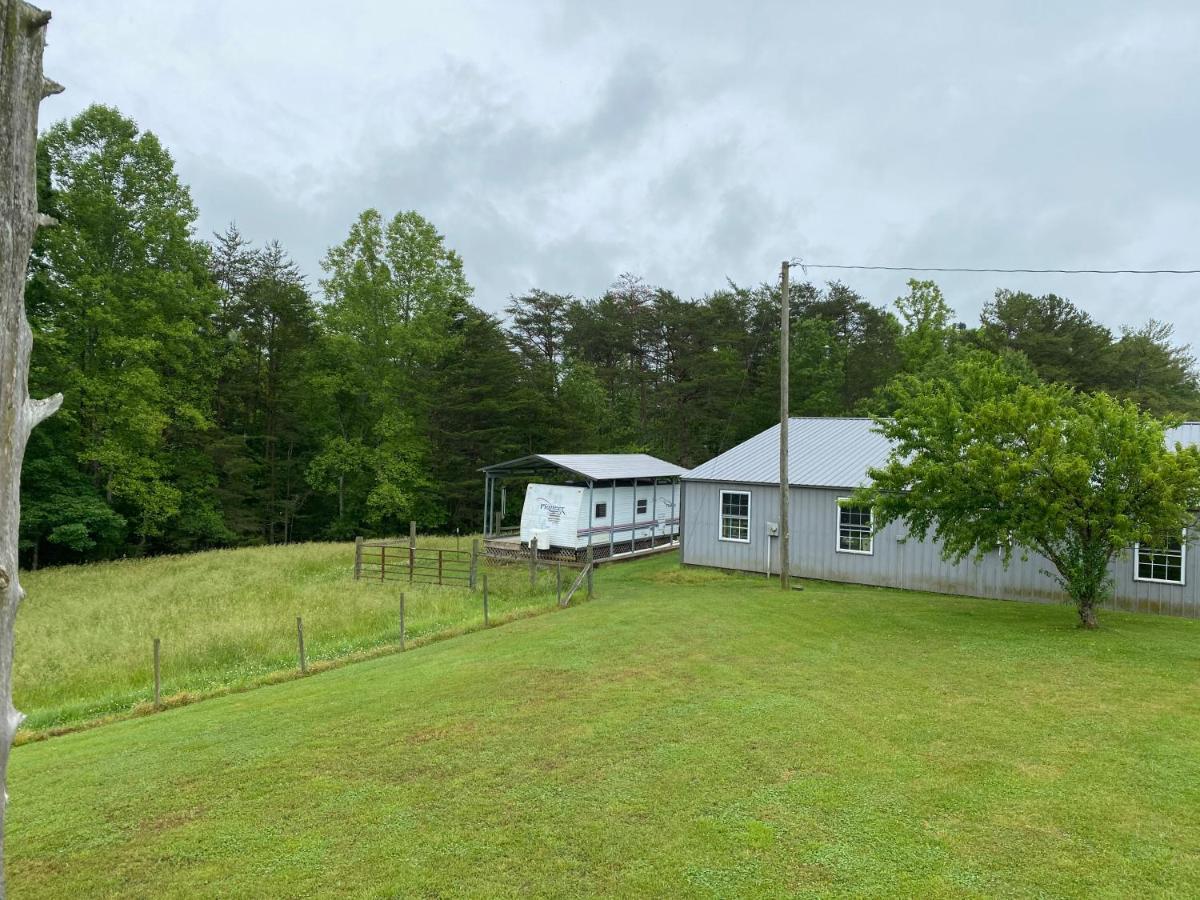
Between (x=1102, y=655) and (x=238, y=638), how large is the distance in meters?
15.2

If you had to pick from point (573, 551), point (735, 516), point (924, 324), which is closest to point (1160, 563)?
point (735, 516)

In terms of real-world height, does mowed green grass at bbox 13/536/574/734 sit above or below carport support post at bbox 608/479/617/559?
below

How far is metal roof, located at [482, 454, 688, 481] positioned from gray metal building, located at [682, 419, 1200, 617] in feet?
7.09

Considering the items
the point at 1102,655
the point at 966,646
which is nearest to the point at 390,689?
the point at 966,646

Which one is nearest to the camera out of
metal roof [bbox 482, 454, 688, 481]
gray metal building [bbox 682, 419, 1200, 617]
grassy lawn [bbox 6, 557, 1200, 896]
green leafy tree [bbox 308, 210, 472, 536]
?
grassy lawn [bbox 6, 557, 1200, 896]

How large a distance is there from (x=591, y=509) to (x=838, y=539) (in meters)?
8.56

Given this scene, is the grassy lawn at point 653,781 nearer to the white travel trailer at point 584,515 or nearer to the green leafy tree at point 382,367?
the white travel trailer at point 584,515

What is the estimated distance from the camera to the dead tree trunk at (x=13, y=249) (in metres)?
3.41

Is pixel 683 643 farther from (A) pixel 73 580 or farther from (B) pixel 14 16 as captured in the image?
(A) pixel 73 580

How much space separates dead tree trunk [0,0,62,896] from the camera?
11.2 feet

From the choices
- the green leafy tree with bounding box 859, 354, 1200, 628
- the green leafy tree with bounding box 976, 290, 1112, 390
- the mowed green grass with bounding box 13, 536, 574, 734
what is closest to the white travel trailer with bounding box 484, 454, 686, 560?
the mowed green grass with bounding box 13, 536, 574, 734

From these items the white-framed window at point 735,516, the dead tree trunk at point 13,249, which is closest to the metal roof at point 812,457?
the white-framed window at point 735,516

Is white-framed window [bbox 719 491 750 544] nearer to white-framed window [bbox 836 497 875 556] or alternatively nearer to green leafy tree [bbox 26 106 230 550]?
white-framed window [bbox 836 497 875 556]

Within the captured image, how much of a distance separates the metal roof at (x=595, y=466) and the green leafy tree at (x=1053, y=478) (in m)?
11.1
